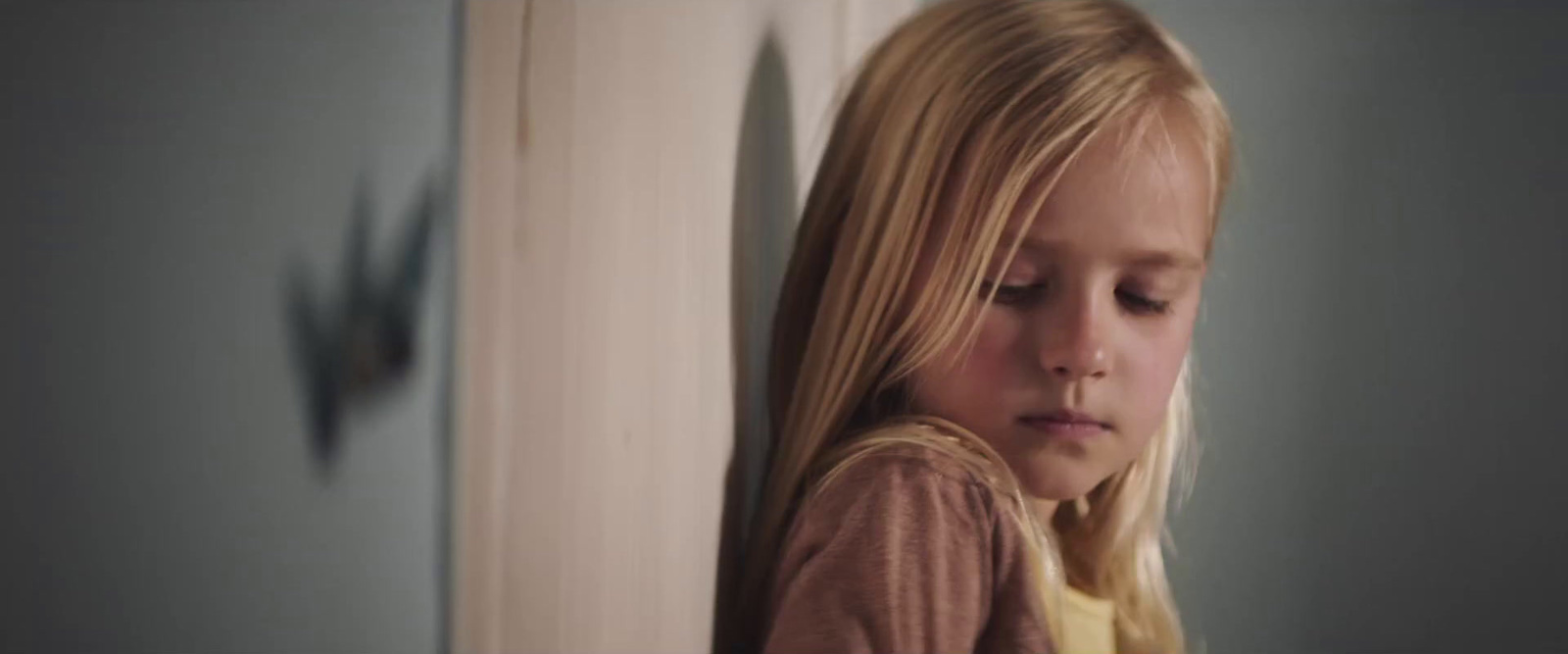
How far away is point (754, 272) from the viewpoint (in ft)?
1.91

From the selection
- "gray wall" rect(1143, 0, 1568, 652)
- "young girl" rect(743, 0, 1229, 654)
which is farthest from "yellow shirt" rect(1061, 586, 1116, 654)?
"gray wall" rect(1143, 0, 1568, 652)

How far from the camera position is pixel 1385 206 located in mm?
925

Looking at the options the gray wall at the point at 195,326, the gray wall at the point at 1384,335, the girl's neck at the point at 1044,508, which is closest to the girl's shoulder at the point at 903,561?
the girl's neck at the point at 1044,508

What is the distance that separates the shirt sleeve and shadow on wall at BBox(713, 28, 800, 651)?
72 millimetres

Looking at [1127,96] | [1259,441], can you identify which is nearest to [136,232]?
[1127,96]

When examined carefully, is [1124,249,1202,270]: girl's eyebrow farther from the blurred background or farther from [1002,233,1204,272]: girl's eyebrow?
the blurred background

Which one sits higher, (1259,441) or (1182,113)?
(1182,113)

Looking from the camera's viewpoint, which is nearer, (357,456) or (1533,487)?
(357,456)

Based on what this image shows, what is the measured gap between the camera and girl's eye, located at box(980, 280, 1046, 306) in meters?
0.52

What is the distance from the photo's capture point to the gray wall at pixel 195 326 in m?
0.20

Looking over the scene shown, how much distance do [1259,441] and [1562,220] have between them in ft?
0.89

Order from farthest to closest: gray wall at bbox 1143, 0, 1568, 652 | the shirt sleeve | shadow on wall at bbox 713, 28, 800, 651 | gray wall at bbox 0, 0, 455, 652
Result: gray wall at bbox 1143, 0, 1568, 652 → shadow on wall at bbox 713, 28, 800, 651 → the shirt sleeve → gray wall at bbox 0, 0, 455, 652

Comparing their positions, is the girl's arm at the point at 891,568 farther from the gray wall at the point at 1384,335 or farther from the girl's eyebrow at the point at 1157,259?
the gray wall at the point at 1384,335

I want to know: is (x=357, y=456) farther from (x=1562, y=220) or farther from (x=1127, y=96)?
(x=1562, y=220)
